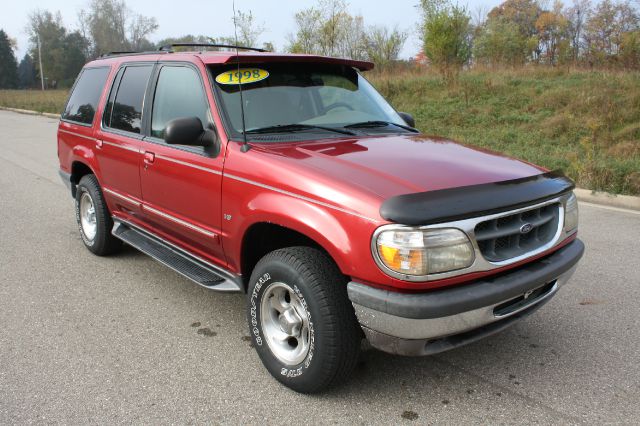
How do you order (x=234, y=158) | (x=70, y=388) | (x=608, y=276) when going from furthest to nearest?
(x=608, y=276) < (x=234, y=158) < (x=70, y=388)

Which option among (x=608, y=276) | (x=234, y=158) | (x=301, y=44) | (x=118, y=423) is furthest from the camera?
(x=301, y=44)

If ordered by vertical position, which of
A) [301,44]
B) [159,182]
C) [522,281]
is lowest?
[522,281]

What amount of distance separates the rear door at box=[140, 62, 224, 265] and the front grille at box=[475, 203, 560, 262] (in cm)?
162

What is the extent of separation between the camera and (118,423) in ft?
8.84

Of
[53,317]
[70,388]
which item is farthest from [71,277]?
[70,388]

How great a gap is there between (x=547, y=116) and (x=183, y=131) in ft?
39.0

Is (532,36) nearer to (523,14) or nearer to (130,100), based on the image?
(523,14)

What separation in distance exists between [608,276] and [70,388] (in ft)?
14.1

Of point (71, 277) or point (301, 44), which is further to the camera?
point (301, 44)

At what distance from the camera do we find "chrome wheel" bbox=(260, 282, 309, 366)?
294 cm

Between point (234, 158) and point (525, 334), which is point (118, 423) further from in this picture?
point (525, 334)

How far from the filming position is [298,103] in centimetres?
370

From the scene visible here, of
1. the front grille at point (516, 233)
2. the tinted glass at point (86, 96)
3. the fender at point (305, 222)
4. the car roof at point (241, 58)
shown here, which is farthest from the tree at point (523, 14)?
the fender at point (305, 222)

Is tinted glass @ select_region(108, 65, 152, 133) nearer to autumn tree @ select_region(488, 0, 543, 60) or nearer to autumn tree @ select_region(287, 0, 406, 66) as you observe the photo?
autumn tree @ select_region(287, 0, 406, 66)
